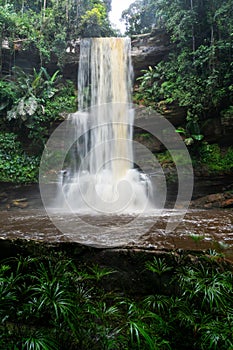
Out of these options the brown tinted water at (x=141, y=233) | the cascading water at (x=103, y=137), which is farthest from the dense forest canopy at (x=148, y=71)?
the brown tinted water at (x=141, y=233)

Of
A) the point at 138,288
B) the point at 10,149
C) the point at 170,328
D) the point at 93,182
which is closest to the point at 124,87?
the point at 93,182

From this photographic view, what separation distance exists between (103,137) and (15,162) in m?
3.55

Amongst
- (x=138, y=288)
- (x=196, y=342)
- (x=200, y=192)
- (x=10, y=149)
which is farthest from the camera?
(x=10, y=149)

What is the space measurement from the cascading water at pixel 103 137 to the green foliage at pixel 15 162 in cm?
127

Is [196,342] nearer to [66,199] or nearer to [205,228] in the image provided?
[205,228]

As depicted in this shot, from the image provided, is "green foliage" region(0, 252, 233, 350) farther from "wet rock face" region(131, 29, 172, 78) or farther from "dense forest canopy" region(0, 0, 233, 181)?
"wet rock face" region(131, 29, 172, 78)

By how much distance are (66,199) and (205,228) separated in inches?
232

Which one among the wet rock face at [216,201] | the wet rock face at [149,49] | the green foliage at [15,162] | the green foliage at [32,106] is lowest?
the wet rock face at [216,201]

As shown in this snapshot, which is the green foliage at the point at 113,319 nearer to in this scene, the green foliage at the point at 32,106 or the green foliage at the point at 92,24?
the green foliage at the point at 32,106

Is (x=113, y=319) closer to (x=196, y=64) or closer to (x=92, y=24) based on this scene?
(x=196, y=64)

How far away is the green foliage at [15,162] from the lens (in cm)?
903

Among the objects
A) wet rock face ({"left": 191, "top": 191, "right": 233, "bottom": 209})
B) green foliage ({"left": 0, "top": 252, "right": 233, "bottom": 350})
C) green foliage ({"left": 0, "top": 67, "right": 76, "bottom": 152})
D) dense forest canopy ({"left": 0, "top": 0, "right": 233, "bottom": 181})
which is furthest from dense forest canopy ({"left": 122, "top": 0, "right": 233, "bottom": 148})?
green foliage ({"left": 0, "top": 252, "right": 233, "bottom": 350})

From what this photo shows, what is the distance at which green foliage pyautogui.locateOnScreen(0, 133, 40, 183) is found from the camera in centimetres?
903

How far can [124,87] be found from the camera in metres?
10.7
